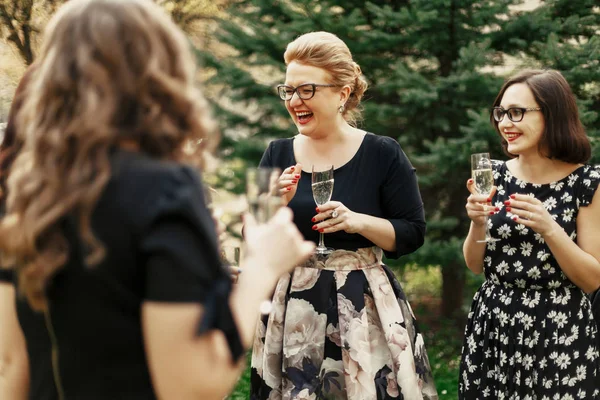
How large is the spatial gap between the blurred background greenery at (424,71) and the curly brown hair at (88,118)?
13.2 feet

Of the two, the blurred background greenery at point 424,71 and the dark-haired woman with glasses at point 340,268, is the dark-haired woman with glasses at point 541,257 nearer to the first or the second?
the dark-haired woman with glasses at point 340,268

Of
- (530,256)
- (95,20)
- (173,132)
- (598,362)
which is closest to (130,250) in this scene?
(173,132)

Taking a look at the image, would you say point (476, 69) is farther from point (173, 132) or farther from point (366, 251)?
point (173, 132)

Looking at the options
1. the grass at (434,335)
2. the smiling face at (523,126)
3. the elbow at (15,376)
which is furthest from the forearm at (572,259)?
the grass at (434,335)

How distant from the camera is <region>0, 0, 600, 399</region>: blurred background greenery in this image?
18.7ft

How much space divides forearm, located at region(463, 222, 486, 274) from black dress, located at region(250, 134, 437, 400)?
0.26m

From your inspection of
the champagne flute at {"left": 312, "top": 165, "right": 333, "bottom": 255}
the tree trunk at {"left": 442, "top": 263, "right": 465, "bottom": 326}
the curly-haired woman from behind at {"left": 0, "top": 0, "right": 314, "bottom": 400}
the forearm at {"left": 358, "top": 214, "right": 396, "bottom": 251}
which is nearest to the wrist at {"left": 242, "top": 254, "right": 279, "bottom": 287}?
the curly-haired woman from behind at {"left": 0, "top": 0, "right": 314, "bottom": 400}

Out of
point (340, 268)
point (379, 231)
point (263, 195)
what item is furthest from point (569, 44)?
point (263, 195)

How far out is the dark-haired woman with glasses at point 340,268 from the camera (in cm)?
319

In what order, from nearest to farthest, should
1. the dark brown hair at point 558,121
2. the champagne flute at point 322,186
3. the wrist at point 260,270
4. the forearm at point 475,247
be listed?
the wrist at point 260,270, the champagne flute at point 322,186, the dark brown hair at point 558,121, the forearm at point 475,247

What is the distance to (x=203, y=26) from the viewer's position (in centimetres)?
737

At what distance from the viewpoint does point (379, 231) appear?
3.26 m

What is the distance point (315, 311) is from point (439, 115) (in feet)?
10.8

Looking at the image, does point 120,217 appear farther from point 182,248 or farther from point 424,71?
point 424,71
